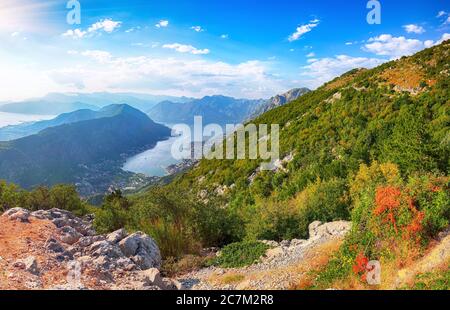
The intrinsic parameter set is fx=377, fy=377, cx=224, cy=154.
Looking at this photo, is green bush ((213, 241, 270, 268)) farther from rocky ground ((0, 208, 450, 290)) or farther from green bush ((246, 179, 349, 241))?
green bush ((246, 179, 349, 241))

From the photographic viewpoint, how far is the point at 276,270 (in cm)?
1166

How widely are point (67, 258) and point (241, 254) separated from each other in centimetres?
599

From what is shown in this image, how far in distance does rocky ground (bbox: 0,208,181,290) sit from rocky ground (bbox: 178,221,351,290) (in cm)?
152

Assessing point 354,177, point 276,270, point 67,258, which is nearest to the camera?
point 67,258

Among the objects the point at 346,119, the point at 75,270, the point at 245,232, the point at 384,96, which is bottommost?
the point at 245,232

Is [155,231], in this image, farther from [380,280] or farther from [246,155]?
[246,155]

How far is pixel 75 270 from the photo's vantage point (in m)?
9.48

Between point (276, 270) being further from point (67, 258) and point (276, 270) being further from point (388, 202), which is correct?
point (67, 258)

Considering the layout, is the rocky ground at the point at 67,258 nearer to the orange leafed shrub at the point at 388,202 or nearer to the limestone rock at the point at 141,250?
the limestone rock at the point at 141,250

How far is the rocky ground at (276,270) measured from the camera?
10820mm

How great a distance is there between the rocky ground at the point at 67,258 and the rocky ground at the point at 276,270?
5.00 feet

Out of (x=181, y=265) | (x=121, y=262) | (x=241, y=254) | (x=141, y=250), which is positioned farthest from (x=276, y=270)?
(x=121, y=262)

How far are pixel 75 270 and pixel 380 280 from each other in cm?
767
